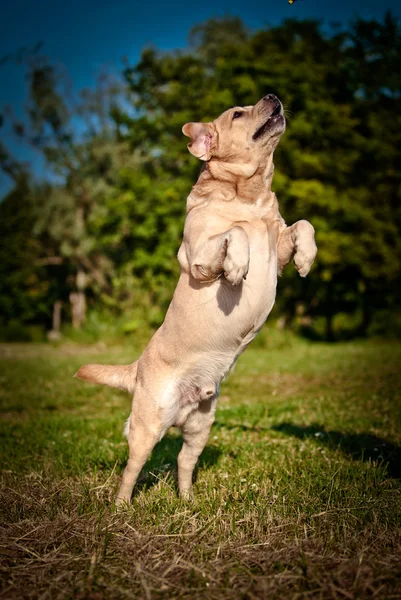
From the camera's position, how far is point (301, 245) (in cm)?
333

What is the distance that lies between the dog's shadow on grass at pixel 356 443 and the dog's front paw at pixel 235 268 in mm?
1983

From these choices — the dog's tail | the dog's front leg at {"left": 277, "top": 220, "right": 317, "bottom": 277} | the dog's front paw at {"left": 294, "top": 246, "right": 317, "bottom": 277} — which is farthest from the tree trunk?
the dog's front paw at {"left": 294, "top": 246, "right": 317, "bottom": 277}

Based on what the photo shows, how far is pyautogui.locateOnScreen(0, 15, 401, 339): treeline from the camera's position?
2169cm

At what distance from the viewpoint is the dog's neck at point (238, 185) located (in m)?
3.57

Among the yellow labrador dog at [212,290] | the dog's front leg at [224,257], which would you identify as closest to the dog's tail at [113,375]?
the yellow labrador dog at [212,290]

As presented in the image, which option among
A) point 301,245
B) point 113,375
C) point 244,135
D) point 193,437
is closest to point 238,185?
point 244,135

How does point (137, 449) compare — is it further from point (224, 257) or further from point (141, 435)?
point (224, 257)

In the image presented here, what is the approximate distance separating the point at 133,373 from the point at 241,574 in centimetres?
170

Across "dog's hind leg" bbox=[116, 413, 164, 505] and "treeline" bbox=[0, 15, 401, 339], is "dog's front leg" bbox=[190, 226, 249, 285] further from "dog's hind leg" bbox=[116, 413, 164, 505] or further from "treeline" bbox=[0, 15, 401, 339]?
"treeline" bbox=[0, 15, 401, 339]

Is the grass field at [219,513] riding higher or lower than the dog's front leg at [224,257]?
lower

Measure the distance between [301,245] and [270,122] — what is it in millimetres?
1011

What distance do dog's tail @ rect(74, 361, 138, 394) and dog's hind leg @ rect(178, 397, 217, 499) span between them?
50 cm

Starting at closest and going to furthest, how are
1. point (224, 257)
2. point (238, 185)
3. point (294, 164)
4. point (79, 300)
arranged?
point (224, 257) < point (238, 185) < point (294, 164) < point (79, 300)

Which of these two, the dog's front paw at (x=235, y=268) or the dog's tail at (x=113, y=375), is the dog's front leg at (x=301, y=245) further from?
the dog's tail at (x=113, y=375)
